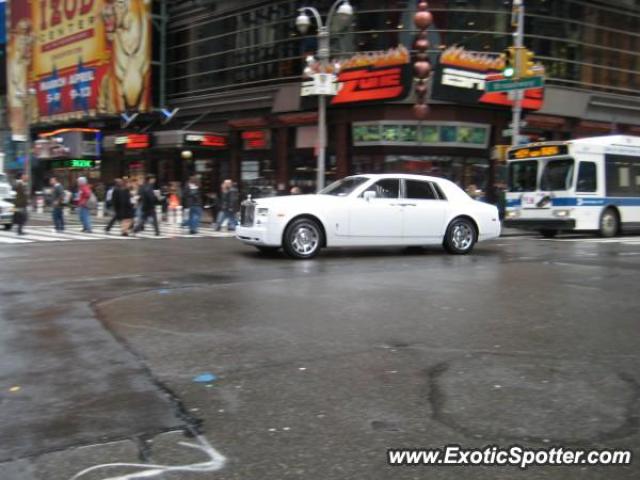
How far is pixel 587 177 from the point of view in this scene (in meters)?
19.3

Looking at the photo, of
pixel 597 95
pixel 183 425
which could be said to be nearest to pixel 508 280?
pixel 183 425

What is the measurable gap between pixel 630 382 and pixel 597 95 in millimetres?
28930

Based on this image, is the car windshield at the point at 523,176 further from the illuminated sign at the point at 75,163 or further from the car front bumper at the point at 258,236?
the illuminated sign at the point at 75,163

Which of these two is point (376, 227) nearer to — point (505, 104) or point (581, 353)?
point (581, 353)

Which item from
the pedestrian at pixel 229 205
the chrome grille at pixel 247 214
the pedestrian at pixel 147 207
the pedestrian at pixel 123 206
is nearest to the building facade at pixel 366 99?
the pedestrian at pixel 229 205

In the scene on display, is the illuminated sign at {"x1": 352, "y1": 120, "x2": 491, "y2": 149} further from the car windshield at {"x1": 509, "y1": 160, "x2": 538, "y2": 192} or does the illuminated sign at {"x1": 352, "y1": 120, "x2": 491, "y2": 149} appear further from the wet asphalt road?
the wet asphalt road

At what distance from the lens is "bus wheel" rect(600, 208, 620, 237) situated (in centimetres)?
1981

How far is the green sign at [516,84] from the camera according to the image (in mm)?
20391

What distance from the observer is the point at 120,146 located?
3831cm

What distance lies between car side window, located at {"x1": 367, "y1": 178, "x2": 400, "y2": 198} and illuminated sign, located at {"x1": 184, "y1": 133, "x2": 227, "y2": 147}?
66.8 ft

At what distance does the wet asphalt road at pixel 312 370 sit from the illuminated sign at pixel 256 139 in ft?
72.1

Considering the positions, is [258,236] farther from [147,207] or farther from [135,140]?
[135,140]

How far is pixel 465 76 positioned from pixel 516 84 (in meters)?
5.73

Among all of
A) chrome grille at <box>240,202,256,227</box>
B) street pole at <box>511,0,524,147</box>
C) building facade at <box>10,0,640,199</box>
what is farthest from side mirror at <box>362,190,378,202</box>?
building facade at <box>10,0,640,199</box>
